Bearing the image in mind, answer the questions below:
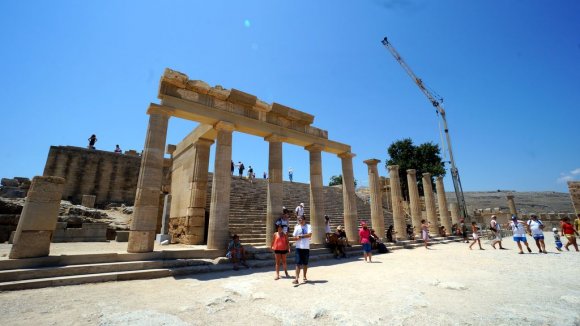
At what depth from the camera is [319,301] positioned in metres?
4.62

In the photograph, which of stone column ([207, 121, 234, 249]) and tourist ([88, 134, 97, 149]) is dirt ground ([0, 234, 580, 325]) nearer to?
stone column ([207, 121, 234, 249])

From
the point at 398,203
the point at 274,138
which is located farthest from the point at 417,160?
the point at 274,138

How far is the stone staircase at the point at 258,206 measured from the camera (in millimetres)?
12547

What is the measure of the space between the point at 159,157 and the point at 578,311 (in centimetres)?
1051

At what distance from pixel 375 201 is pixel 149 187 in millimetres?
12410

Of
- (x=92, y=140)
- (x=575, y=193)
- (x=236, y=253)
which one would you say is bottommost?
(x=236, y=253)

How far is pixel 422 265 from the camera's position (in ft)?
27.8

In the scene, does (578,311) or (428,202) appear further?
(428,202)

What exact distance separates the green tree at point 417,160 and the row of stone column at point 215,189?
31008 millimetres

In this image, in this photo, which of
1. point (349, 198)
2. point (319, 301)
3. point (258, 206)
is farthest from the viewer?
point (258, 206)

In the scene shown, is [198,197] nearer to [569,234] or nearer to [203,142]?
[203,142]

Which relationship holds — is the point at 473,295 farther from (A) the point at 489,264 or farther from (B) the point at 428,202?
(B) the point at 428,202

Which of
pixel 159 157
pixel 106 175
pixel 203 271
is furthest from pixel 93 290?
pixel 106 175

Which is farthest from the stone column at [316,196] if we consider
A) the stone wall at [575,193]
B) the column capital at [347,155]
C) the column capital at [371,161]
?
the stone wall at [575,193]
